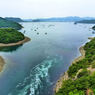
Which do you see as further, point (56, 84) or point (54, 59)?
point (54, 59)

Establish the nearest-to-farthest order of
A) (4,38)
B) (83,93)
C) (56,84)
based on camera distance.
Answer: (83,93) → (56,84) → (4,38)

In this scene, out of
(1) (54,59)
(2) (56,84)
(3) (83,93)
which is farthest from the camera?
(1) (54,59)

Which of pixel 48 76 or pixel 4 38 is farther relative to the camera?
pixel 4 38

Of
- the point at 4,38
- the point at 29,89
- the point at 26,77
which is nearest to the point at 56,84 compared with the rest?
the point at 29,89

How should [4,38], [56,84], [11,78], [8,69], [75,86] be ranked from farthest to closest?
1. [4,38]
2. [8,69]
3. [11,78]
4. [56,84]
5. [75,86]

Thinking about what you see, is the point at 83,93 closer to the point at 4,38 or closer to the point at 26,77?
the point at 26,77

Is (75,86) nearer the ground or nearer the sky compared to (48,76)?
nearer the sky

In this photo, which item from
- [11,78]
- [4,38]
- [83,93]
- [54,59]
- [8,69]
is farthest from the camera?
[4,38]

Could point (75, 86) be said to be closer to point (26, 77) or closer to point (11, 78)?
point (26, 77)

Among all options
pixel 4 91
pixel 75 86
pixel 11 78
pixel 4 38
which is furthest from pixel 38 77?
pixel 4 38
